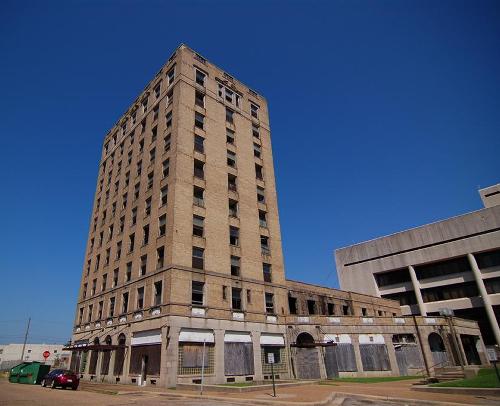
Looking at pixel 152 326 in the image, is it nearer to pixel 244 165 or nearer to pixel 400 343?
pixel 244 165

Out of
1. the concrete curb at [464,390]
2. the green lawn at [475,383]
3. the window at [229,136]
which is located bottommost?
the concrete curb at [464,390]

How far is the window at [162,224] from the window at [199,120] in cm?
1240

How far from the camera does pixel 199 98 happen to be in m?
42.8

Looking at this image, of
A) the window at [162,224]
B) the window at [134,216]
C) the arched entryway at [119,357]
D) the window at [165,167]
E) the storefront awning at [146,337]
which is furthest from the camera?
the window at [134,216]

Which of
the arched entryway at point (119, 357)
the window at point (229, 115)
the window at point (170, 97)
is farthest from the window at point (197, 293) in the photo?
the window at point (170, 97)

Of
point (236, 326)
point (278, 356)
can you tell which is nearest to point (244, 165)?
point (236, 326)

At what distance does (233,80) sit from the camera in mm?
49031

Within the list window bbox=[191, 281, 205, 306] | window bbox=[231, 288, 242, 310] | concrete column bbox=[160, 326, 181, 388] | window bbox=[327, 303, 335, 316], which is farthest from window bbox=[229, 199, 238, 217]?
window bbox=[327, 303, 335, 316]

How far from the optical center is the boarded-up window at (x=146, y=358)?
92.7 ft

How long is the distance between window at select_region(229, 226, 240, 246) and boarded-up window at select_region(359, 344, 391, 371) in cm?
1691

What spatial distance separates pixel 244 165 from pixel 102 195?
900 inches

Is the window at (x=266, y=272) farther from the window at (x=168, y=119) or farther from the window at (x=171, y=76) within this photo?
the window at (x=171, y=76)

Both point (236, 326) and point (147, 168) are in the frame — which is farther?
point (147, 168)

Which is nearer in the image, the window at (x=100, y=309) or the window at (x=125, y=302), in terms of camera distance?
the window at (x=125, y=302)
